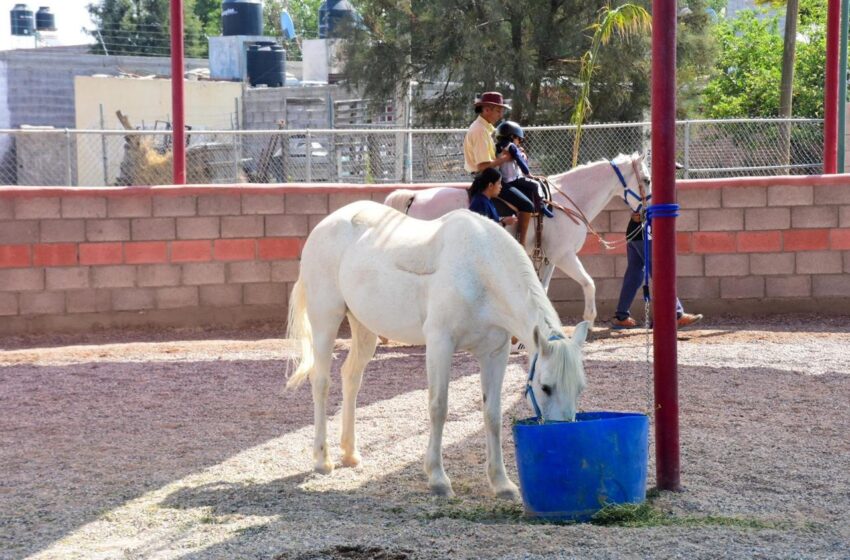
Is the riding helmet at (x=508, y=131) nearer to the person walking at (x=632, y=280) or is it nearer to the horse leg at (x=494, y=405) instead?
the person walking at (x=632, y=280)

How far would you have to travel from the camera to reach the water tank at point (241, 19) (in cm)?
4141

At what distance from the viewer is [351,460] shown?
6.96m

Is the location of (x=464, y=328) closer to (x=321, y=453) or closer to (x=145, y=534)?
(x=321, y=453)

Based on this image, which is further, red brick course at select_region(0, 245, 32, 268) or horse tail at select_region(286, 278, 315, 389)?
red brick course at select_region(0, 245, 32, 268)

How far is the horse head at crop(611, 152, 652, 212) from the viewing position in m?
11.8

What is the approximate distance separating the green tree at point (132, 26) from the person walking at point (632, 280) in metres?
45.6

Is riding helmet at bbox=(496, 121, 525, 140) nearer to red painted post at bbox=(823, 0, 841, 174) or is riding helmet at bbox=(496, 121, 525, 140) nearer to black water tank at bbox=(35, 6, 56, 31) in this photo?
red painted post at bbox=(823, 0, 841, 174)

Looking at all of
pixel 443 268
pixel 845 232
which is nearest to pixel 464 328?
pixel 443 268

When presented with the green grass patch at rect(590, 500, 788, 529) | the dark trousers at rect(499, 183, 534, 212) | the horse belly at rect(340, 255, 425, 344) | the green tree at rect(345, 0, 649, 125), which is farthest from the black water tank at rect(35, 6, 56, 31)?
the green grass patch at rect(590, 500, 788, 529)

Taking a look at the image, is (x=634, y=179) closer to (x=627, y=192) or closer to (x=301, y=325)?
(x=627, y=192)

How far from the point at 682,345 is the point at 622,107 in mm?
13691

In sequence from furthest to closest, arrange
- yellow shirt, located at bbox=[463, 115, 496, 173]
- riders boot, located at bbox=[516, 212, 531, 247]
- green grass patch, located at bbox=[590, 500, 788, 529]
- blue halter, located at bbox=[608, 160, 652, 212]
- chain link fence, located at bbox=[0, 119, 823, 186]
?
1. chain link fence, located at bbox=[0, 119, 823, 186]
2. blue halter, located at bbox=[608, 160, 652, 212]
3. riders boot, located at bbox=[516, 212, 531, 247]
4. yellow shirt, located at bbox=[463, 115, 496, 173]
5. green grass patch, located at bbox=[590, 500, 788, 529]

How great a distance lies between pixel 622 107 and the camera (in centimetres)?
2427

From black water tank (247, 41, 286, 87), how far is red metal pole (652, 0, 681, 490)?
32.1m
